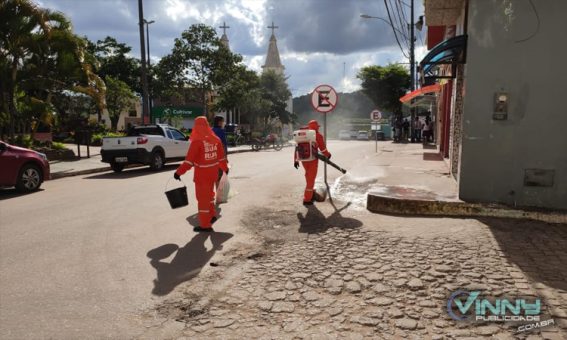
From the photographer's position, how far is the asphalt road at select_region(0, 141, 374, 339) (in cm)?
345

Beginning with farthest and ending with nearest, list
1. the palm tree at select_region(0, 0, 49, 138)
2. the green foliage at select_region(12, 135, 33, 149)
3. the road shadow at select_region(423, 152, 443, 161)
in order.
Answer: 1. the green foliage at select_region(12, 135, 33, 149)
2. the road shadow at select_region(423, 152, 443, 161)
3. the palm tree at select_region(0, 0, 49, 138)

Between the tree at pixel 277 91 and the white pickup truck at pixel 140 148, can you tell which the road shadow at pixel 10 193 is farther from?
the tree at pixel 277 91

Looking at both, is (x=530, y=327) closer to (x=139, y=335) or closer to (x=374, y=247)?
(x=374, y=247)

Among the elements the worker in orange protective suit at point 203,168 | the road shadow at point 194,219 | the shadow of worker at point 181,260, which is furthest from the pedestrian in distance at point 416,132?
the shadow of worker at point 181,260

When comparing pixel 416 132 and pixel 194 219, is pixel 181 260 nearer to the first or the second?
pixel 194 219

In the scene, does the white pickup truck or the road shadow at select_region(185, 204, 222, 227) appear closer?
the road shadow at select_region(185, 204, 222, 227)

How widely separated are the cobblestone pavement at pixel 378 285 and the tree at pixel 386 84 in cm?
4108

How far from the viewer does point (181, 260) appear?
193 inches

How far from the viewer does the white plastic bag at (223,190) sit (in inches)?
308

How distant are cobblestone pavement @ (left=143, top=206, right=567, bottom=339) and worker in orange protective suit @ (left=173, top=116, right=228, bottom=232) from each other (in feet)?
4.13

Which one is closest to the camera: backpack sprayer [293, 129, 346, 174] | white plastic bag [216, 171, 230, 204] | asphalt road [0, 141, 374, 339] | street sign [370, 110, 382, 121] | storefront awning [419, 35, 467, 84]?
asphalt road [0, 141, 374, 339]

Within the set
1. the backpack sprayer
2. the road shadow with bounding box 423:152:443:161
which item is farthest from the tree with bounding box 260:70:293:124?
the backpack sprayer

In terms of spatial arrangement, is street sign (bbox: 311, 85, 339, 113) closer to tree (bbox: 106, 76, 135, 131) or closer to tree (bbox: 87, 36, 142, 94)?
tree (bbox: 106, 76, 135, 131)

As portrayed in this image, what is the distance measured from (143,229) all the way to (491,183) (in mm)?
5564
